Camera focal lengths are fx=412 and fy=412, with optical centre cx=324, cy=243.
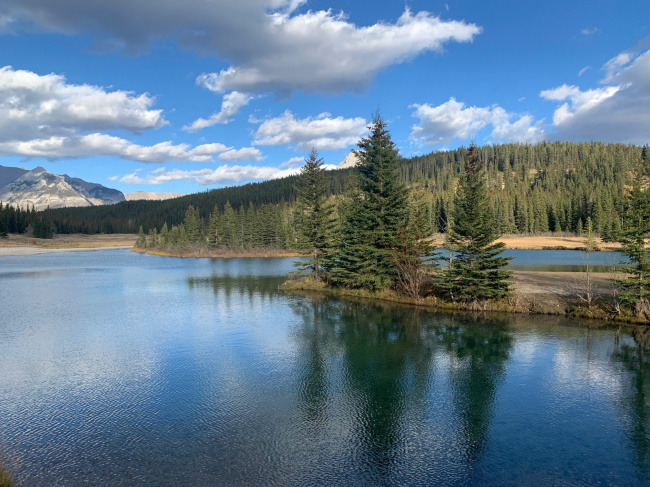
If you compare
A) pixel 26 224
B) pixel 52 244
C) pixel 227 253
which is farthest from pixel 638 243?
pixel 26 224

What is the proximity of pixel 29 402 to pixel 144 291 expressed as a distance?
3421 cm

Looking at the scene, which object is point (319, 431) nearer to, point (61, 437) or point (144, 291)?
point (61, 437)

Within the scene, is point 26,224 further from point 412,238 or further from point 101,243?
point 412,238

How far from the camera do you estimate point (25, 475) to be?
12750 millimetres

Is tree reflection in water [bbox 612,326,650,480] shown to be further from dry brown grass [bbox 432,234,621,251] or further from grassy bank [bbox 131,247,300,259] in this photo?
grassy bank [bbox 131,247,300,259]

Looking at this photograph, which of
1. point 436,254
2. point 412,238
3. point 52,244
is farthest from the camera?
point 52,244

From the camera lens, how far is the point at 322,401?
18531mm

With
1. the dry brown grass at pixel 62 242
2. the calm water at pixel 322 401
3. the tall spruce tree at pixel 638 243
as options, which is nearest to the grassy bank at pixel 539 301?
the tall spruce tree at pixel 638 243

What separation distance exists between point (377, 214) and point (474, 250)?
12.2m

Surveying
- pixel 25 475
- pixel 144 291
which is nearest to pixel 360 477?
pixel 25 475

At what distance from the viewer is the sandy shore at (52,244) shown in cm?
13325

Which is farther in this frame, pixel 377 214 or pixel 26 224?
pixel 26 224

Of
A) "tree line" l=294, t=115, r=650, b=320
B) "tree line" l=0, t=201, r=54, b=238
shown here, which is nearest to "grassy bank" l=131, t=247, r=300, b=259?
"tree line" l=294, t=115, r=650, b=320

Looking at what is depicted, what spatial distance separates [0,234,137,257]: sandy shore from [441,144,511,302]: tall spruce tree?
13027 cm
